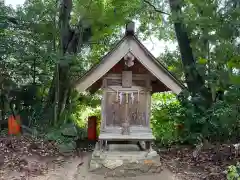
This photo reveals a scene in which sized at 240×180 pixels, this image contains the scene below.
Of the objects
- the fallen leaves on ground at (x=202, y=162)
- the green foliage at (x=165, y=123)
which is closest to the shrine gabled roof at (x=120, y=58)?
the fallen leaves on ground at (x=202, y=162)

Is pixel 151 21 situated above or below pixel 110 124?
above

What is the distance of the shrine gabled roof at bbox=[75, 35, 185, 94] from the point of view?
235 inches

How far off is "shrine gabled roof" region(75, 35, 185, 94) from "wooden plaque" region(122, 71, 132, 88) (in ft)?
1.57

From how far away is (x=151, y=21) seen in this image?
1273 cm

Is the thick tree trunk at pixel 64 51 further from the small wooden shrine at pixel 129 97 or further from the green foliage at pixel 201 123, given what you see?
the green foliage at pixel 201 123

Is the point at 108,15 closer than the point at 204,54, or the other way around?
the point at 108,15

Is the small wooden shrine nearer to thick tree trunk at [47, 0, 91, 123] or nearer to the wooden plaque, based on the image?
the wooden plaque

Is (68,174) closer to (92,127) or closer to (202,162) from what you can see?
(92,127)

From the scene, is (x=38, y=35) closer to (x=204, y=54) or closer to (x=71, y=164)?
(x=71, y=164)

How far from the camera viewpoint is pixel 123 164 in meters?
6.00

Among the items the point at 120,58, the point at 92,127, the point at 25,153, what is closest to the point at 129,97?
the point at 120,58

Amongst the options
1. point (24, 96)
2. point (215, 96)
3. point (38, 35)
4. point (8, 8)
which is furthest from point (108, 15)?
point (215, 96)

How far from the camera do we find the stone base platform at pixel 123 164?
598 centimetres

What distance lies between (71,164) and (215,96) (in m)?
5.09
